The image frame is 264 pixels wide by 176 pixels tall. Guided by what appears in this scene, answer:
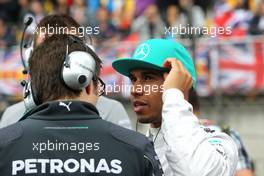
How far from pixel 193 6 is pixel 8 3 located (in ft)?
13.2

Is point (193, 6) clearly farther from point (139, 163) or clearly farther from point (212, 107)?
point (139, 163)

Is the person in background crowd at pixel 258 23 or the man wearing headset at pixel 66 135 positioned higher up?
the person in background crowd at pixel 258 23

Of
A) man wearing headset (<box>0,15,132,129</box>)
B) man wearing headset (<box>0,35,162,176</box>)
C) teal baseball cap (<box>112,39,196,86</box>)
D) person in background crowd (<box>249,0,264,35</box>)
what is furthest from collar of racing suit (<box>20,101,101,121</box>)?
person in background crowd (<box>249,0,264,35</box>)

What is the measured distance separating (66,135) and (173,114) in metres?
0.44

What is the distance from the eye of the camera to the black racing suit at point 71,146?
2.64 meters

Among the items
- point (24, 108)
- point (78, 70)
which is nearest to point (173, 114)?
point (78, 70)

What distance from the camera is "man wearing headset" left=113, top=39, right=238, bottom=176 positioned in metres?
2.87

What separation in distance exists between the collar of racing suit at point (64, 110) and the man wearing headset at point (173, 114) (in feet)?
1.11

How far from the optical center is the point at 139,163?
2.67 meters

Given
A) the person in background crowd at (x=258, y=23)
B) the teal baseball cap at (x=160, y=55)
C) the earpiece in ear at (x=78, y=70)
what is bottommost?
the earpiece in ear at (x=78, y=70)

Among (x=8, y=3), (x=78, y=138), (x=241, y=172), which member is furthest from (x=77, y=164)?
(x=8, y=3)

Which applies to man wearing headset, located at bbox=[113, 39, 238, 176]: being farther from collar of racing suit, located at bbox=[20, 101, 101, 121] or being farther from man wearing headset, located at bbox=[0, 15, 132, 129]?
man wearing headset, located at bbox=[0, 15, 132, 129]

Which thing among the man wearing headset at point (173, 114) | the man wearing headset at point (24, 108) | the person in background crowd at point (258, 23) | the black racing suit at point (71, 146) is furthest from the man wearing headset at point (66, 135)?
the person in background crowd at point (258, 23)

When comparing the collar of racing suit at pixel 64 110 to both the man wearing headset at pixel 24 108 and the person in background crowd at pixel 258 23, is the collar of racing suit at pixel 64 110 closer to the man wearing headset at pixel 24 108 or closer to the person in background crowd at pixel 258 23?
the man wearing headset at pixel 24 108
